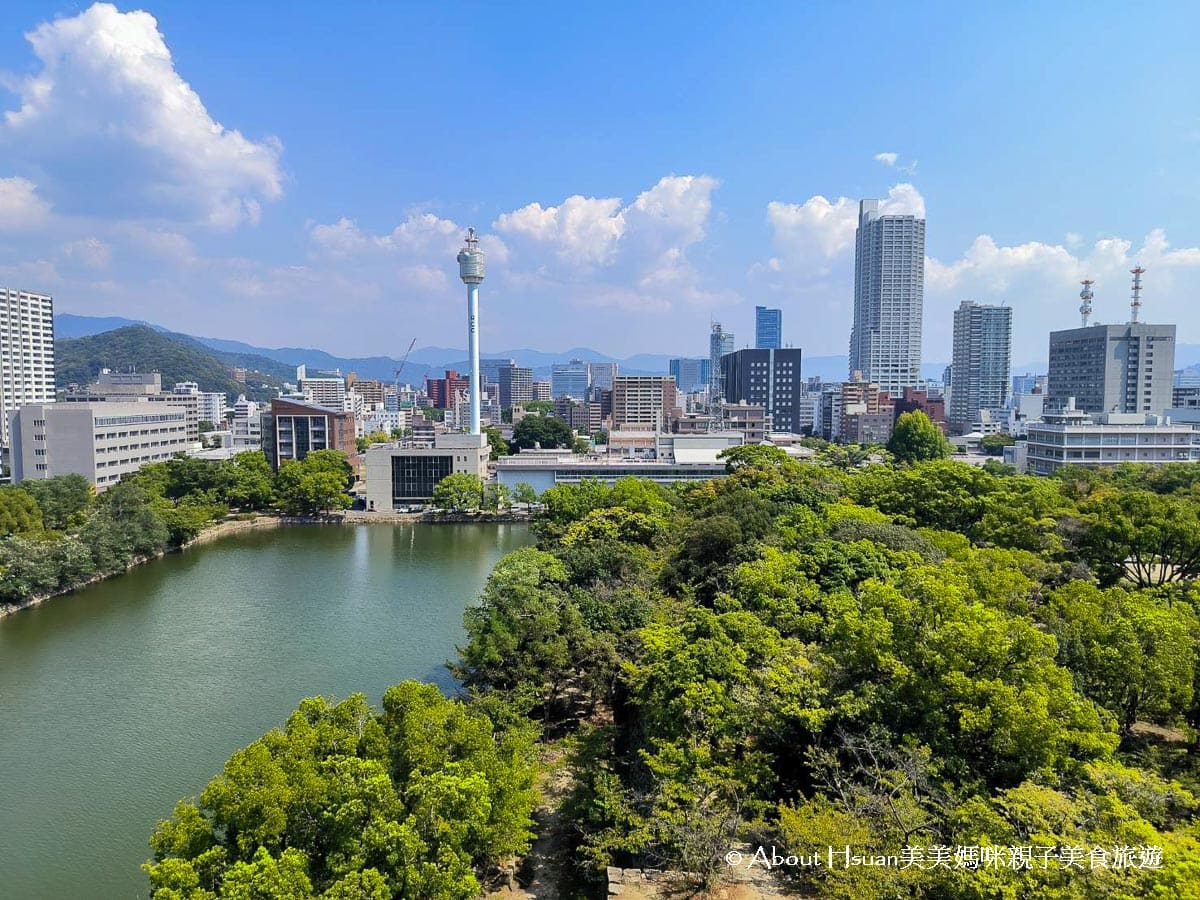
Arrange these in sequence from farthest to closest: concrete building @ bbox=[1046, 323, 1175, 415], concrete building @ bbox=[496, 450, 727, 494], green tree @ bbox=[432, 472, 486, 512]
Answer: concrete building @ bbox=[1046, 323, 1175, 415] → concrete building @ bbox=[496, 450, 727, 494] → green tree @ bbox=[432, 472, 486, 512]

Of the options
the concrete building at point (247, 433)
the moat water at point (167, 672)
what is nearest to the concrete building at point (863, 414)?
the moat water at point (167, 672)

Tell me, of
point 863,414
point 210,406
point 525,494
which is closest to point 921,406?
point 863,414

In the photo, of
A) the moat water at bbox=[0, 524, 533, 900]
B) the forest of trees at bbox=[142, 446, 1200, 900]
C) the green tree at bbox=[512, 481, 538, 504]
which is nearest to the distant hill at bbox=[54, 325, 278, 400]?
the green tree at bbox=[512, 481, 538, 504]

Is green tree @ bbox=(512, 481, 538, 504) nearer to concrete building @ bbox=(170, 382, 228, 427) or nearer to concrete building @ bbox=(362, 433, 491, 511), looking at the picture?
concrete building @ bbox=(362, 433, 491, 511)

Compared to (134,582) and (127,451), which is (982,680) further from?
(127,451)

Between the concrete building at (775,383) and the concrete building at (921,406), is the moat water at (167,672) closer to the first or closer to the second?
the concrete building at (775,383)

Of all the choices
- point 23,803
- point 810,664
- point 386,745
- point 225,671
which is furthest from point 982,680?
point 225,671
